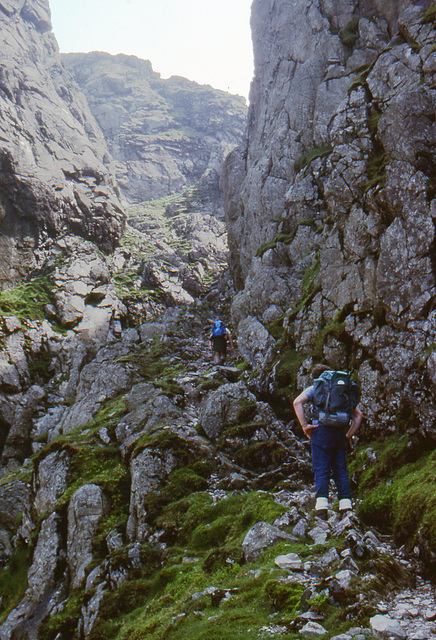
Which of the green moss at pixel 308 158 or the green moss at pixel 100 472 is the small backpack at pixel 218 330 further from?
the green moss at pixel 308 158

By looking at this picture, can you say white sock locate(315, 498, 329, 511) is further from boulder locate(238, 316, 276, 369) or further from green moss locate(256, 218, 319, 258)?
green moss locate(256, 218, 319, 258)

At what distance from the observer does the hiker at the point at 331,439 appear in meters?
8.49

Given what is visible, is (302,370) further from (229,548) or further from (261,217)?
(261,217)

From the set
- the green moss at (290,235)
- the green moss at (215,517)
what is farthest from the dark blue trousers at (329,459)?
the green moss at (290,235)

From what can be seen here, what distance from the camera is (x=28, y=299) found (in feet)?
137

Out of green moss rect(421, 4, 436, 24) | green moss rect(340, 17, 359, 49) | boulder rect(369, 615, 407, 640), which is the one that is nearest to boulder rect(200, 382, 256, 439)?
boulder rect(369, 615, 407, 640)

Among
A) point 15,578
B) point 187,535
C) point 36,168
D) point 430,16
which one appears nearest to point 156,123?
point 36,168

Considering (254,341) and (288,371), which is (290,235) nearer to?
(254,341)

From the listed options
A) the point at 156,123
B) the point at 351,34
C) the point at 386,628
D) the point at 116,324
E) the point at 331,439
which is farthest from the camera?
the point at 156,123

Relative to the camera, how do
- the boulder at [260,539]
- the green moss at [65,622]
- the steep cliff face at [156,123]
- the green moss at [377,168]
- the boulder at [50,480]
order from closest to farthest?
the boulder at [260,539] → the green moss at [65,622] → the green moss at [377,168] → the boulder at [50,480] → the steep cliff face at [156,123]

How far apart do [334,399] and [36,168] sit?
52297mm

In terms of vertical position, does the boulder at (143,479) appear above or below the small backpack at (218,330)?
below

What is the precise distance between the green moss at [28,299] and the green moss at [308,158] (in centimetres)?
2737

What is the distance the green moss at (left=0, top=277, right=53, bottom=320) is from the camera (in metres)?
39.8
